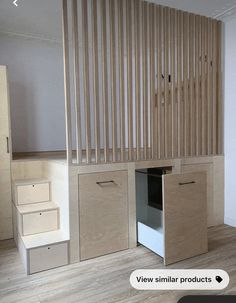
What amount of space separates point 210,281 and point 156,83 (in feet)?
5.98

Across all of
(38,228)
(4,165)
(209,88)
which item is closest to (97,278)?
(38,228)

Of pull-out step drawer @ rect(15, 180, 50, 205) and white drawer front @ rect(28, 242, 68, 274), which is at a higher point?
pull-out step drawer @ rect(15, 180, 50, 205)

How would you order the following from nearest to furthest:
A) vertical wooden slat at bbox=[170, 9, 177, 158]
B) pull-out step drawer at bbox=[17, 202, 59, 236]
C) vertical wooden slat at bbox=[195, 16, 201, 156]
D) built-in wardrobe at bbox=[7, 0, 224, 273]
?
1. built-in wardrobe at bbox=[7, 0, 224, 273]
2. pull-out step drawer at bbox=[17, 202, 59, 236]
3. vertical wooden slat at bbox=[170, 9, 177, 158]
4. vertical wooden slat at bbox=[195, 16, 201, 156]

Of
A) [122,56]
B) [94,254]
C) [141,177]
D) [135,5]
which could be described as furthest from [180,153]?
[135,5]

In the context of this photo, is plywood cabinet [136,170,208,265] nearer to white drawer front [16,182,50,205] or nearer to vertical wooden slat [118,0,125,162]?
vertical wooden slat [118,0,125,162]

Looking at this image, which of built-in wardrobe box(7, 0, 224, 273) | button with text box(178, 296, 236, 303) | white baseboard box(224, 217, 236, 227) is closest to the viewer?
button with text box(178, 296, 236, 303)

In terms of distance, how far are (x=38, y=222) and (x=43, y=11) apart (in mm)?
2169

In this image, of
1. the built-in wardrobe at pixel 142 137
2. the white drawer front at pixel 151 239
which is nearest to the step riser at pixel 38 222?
the built-in wardrobe at pixel 142 137

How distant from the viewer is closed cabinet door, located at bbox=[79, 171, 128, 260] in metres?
2.21

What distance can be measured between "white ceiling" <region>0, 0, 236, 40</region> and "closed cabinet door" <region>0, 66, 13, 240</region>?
62 cm

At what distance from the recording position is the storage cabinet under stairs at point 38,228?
203cm

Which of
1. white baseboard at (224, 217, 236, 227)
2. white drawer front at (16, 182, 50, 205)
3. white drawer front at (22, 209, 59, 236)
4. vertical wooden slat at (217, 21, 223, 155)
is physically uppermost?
vertical wooden slat at (217, 21, 223, 155)

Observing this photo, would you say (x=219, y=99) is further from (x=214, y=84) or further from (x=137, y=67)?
(x=137, y=67)

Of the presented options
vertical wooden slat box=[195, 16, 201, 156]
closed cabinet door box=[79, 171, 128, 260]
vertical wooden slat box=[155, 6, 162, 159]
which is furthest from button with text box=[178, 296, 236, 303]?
vertical wooden slat box=[195, 16, 201, 156]
